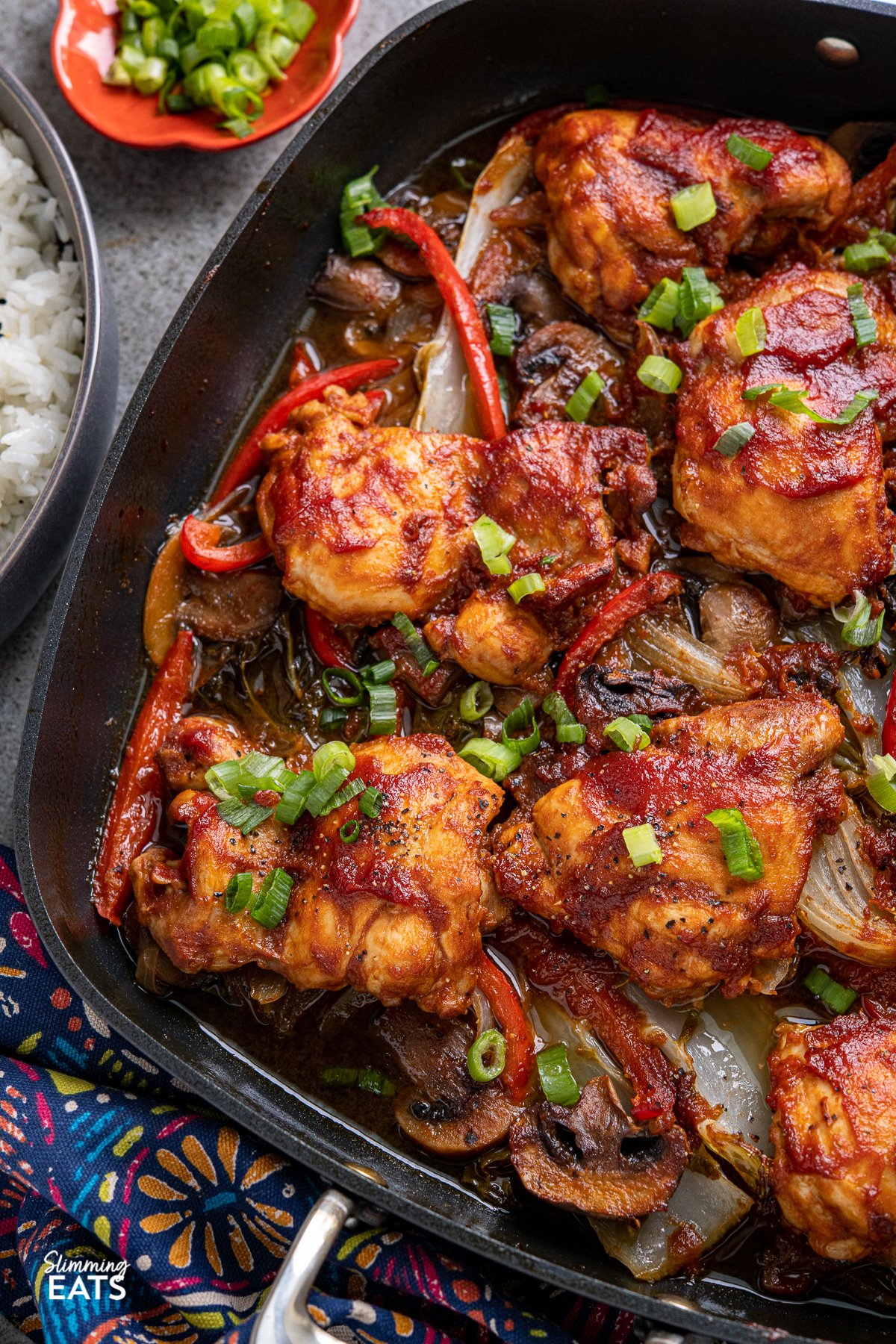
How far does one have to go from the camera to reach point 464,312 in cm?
359

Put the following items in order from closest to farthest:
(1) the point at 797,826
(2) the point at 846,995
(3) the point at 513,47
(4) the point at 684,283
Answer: (1) the point at 797,826 → (2) the point at 846,995 → (4) the point at 684,283 → (3) the point at 513,47

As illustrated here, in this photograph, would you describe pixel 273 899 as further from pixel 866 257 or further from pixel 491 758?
pixel 866 257

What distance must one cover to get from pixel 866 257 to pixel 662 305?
2.07 ft

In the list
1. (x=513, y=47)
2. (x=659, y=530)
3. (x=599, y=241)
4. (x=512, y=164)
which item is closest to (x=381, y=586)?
(x=659, y=530)

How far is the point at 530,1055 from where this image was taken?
3.17 meters

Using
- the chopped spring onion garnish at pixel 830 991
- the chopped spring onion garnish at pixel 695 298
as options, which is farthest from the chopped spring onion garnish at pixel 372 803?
the chopped spring onion garnish at pixel 695 298

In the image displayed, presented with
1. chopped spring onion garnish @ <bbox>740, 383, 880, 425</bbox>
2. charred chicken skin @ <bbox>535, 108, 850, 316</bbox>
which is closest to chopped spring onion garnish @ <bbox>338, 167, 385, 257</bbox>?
charred chicken skin @ <bbox>535, 108, 850, 316</bbox>

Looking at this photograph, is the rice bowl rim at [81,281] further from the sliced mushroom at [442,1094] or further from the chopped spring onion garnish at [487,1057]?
the chopped spring onion garnish at [487,1057]

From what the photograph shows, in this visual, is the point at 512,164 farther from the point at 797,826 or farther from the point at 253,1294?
the point at 253,1294

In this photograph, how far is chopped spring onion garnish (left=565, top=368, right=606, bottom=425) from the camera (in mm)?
3484

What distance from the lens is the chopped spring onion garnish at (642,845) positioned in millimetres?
2914

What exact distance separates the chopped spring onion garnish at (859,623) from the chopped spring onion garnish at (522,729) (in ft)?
2.92

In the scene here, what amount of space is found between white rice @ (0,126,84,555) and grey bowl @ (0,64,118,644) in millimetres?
118

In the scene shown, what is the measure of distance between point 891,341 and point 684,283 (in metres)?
0.61
